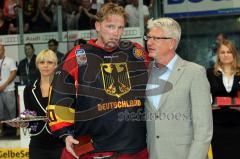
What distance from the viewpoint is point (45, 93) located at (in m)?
5.74

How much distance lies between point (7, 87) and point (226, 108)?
5116 millimetres

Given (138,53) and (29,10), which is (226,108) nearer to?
(138,53)

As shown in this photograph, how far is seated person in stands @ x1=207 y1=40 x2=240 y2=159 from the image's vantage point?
22.2 feet

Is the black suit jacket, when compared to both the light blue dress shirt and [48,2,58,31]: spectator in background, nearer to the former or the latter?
[48,2,58,31]: spectator in background

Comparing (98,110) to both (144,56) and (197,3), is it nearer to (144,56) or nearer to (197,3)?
(144,56)

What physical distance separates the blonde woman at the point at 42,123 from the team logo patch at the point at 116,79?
1847mm

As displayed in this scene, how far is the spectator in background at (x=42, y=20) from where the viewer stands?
1188cm

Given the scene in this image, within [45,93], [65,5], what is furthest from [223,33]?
[45,93]

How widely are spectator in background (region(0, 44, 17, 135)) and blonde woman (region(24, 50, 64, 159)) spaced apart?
4536mm

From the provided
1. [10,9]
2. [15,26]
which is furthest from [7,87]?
[10,9]

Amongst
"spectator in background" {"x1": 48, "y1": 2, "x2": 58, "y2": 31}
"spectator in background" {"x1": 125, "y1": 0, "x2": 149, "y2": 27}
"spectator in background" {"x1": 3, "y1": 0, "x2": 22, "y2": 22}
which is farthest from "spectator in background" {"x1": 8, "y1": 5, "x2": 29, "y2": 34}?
"spectator in background" {"x1": 125, "y1": 0, "x2": 149, "y2": 27}

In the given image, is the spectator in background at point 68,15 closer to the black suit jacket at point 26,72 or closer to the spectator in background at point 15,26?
the spectator in background at point 15,26

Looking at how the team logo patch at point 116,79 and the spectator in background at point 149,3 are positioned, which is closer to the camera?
the team logo patch at point 116,79

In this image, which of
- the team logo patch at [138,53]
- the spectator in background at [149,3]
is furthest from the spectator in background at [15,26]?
the team logo patch at [138,53]
